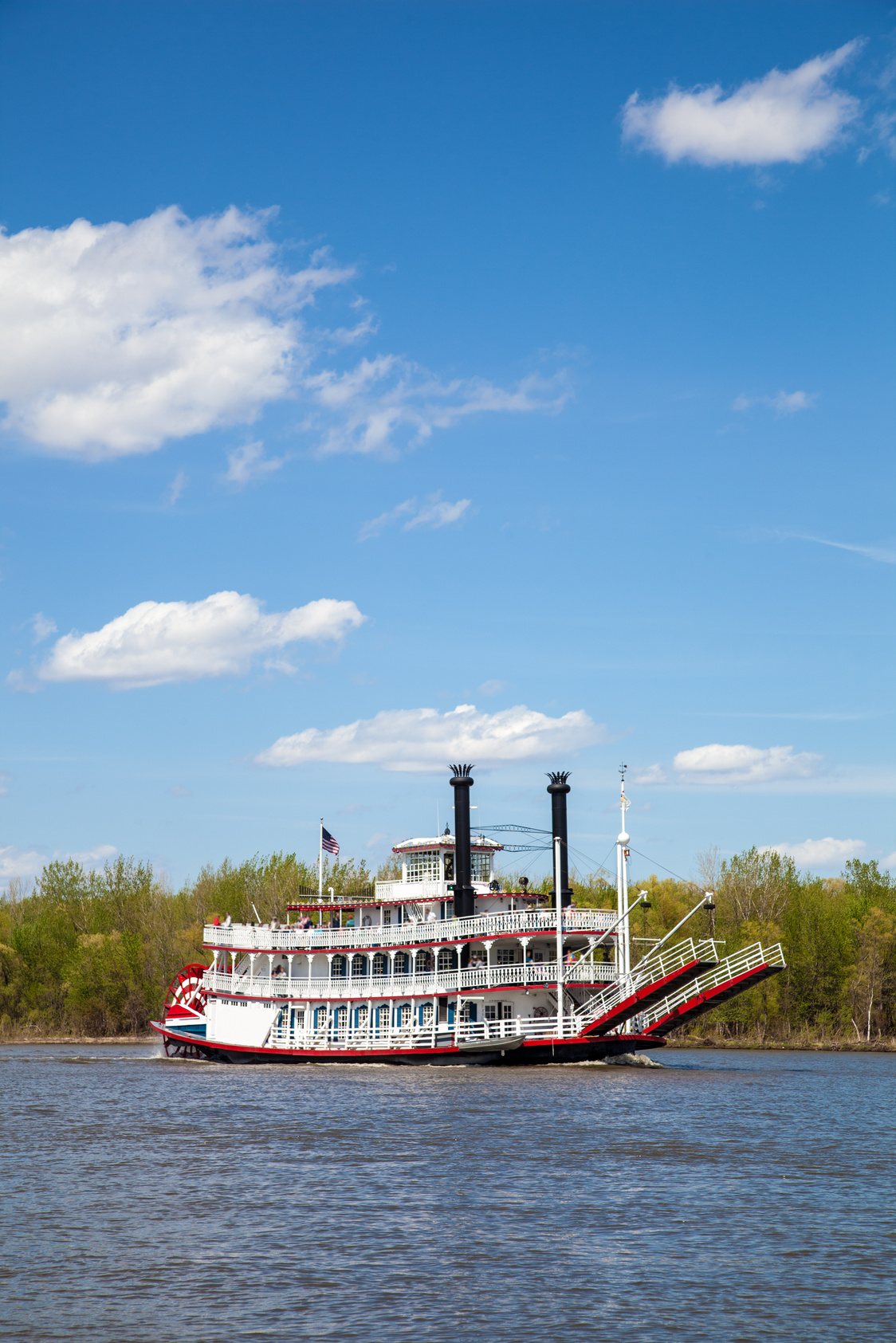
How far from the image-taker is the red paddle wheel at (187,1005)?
173 ft

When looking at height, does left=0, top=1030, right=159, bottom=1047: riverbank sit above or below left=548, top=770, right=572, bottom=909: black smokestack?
below

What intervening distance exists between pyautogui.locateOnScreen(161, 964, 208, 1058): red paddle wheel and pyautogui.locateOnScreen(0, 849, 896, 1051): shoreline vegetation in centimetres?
1553

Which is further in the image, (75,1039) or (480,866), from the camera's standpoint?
(75,1039)

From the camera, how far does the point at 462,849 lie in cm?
4638

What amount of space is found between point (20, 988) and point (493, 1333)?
7474cm

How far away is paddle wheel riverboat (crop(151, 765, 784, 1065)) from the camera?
140 ft

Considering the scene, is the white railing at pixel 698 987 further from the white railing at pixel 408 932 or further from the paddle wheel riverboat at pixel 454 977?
the white railing at pixel 408 932

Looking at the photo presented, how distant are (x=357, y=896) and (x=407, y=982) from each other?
1056 inches

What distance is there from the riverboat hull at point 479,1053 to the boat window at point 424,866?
249 inches

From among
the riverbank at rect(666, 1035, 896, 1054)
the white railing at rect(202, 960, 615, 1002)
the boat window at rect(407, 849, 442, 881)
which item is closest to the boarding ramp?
the white railing at rect(202, 960, 615, 1002)

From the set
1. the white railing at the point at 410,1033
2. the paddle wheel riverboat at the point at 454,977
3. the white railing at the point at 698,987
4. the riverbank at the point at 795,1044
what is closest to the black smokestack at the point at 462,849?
the paddle wheel riverboat at the point at 454,977

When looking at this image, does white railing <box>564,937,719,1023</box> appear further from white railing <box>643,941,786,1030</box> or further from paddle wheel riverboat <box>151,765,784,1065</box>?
white railing <box>643,941,786,1030</box>

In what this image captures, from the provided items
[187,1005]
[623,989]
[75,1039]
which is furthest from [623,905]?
[75,1039]

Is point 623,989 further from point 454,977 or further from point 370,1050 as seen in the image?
point 370,1050
